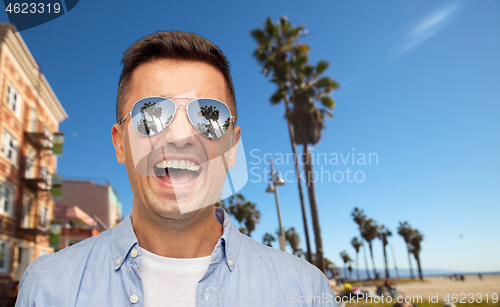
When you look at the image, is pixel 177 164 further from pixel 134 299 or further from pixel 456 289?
pixel 456 289

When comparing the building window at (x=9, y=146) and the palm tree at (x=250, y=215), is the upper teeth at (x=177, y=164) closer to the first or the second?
the building window at (x=9, y=146)

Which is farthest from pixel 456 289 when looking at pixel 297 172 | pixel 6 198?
pixel 6 198

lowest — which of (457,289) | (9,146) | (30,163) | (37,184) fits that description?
(457,289)

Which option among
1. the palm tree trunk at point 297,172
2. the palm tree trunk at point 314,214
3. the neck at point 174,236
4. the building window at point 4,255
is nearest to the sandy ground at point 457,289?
the palm tree trunk at point 314,214

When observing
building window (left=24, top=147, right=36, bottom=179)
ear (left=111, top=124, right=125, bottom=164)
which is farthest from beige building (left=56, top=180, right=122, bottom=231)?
ear (left=111, top=124, right=125, bottom=164)

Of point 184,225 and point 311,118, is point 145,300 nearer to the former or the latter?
point 184,225

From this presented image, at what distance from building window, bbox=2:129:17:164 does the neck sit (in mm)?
18273

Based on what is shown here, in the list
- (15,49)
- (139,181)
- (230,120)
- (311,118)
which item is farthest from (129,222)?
(15,49)

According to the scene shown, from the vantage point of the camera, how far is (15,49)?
1716cm

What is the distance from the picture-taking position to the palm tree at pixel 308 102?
18.1 metres

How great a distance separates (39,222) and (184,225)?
2171cm

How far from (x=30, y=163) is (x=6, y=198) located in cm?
346

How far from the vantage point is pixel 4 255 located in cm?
1590

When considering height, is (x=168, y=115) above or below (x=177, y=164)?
above
